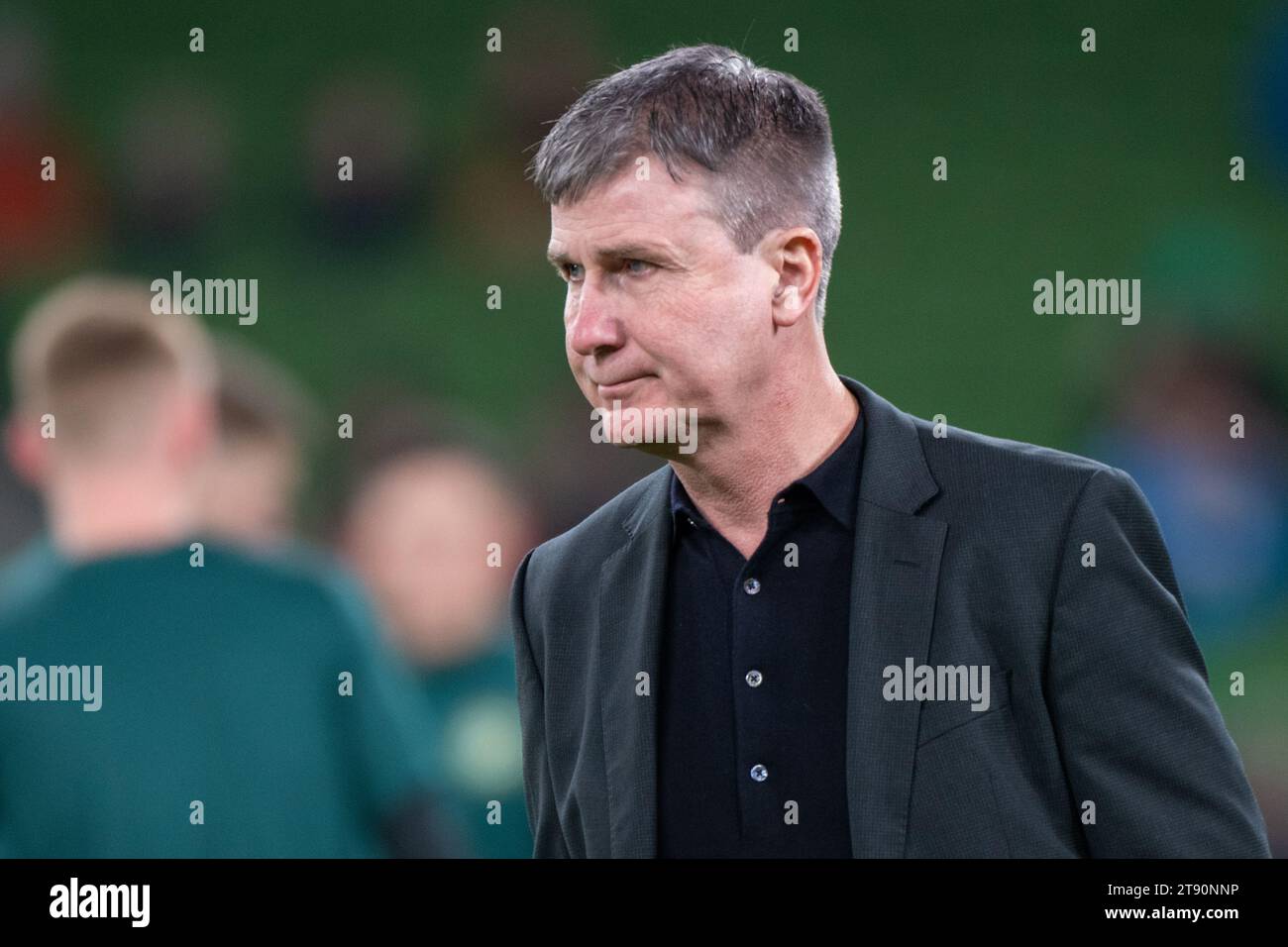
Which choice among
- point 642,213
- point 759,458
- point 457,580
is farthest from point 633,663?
point 457,580

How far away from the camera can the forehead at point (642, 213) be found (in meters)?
1.52

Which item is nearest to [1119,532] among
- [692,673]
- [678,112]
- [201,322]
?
[692,673]

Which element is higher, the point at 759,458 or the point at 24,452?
the point at 24,452

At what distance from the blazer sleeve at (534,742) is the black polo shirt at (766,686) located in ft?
0.67

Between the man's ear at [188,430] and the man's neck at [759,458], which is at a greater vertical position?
the man's ear at [188,430]

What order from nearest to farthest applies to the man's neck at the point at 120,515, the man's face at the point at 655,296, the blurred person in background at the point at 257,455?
1. the man's face at the point at 655,296
2. the man's neck at the point at 120,515
3. the blurred person in background at the point at 257,455

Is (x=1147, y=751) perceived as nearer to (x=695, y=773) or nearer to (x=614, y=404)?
(x=695, y=773)

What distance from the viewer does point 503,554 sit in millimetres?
3811

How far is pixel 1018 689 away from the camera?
1456 millimetres

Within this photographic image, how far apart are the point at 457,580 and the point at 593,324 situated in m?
2.35

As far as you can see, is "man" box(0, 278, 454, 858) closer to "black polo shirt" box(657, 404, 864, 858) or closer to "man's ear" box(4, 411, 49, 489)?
"man's ear" box(4, 411, 49, 489)

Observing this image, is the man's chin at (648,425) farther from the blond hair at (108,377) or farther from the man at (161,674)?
the blond hair at (108,377)

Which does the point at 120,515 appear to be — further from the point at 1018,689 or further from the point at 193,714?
the point at 1018,689

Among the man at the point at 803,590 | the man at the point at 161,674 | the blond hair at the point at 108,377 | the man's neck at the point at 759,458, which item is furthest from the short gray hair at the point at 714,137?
the blond hair at the point at 108,377
